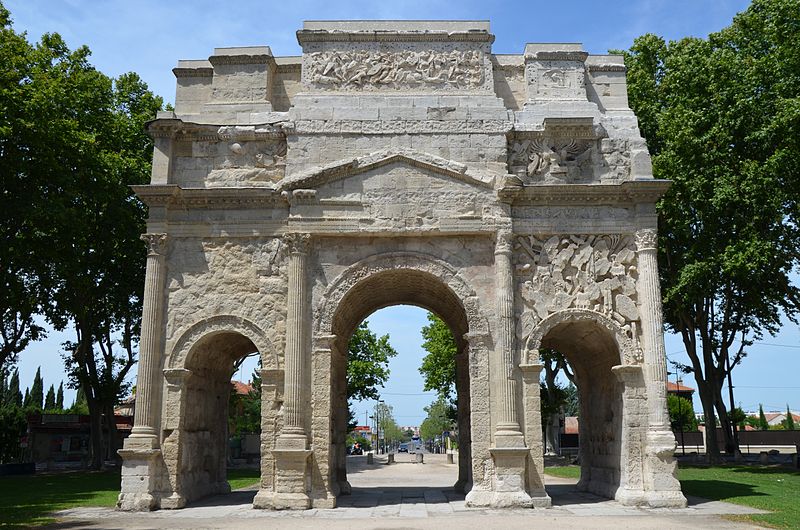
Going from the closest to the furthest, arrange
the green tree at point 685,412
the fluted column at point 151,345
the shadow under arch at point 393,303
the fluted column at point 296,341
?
1. the fluted column at point 296,341
2. the fluted column at point 151,345
3. the shadow under arch at point 393,303
4. the green tree at point 685,412

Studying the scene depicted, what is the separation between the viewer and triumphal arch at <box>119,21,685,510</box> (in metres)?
16.2

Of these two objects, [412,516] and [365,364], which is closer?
[412,516]

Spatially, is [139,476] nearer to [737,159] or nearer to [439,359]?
[737,159]

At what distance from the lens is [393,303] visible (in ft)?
70.9

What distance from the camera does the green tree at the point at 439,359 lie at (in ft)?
138

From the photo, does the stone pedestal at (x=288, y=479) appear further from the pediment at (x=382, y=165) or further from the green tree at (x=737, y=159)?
the green tree at (x=737, y=159)

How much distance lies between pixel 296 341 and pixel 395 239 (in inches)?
139

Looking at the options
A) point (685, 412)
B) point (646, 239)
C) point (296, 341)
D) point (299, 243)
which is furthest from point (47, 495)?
point (685, 412)

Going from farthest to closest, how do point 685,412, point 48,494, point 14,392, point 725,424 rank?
point 14,392 < point 685,412 < point 725,424 < point 48,494

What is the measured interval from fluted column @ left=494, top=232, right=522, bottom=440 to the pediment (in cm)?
170

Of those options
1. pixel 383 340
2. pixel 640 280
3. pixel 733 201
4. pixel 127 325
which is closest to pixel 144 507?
pixel 640 280

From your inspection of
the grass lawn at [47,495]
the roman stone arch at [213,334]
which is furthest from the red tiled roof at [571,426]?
the roman stone arch at [213,334]

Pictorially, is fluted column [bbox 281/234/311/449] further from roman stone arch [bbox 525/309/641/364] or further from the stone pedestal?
roman stone arch [bbox 525/309/641/364]

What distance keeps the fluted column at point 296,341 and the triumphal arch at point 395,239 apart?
5 cm
